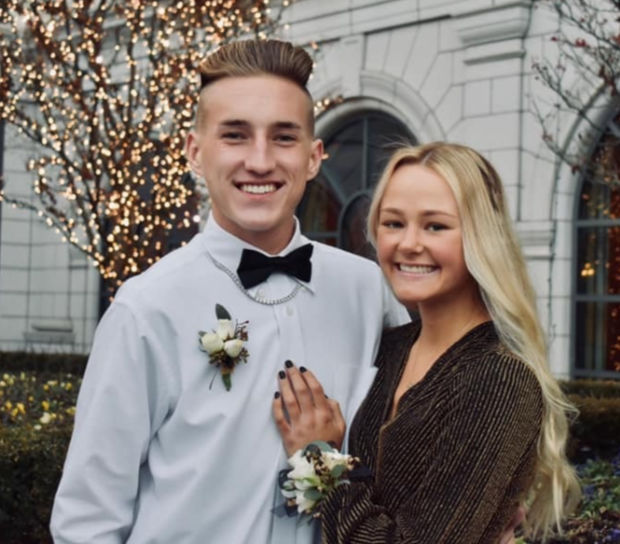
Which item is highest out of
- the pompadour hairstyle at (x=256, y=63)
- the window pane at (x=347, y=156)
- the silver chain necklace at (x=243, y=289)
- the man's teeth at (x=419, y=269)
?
the window pane at (x=347, y=156)

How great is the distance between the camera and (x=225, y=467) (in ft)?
8.71

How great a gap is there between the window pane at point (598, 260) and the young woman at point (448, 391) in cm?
942

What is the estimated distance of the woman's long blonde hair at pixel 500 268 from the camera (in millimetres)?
2762

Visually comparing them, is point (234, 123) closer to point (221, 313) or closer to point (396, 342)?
point (221, 313)

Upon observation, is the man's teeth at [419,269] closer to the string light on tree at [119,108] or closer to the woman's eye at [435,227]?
the woman's eye at [435,227]

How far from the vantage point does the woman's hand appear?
2717 millimetres

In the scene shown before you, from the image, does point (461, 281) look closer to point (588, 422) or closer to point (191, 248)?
point (191, 248)

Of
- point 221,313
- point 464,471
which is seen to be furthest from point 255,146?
point 464,471

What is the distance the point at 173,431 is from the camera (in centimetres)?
265

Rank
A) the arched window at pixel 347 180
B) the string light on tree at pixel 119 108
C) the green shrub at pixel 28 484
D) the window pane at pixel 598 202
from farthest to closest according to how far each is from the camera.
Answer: the arched window at pixel 347 180 → the window pane at pixel 598 202 → the string light on tree at pixel 119 108 → the green shrub at pixel 28 484

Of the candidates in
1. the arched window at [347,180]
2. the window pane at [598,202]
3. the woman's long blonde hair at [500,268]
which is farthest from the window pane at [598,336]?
the woman's long blonde hair at [500,268]

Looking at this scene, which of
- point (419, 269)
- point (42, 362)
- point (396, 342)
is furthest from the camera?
point (42, 362)

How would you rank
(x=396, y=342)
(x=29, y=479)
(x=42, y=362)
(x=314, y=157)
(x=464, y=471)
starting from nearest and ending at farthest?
(x=464, y=471), (x=314, y=157), (x=396, y=342), (x=29, y=479), (x=42, y=362)

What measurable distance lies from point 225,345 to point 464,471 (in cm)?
70
